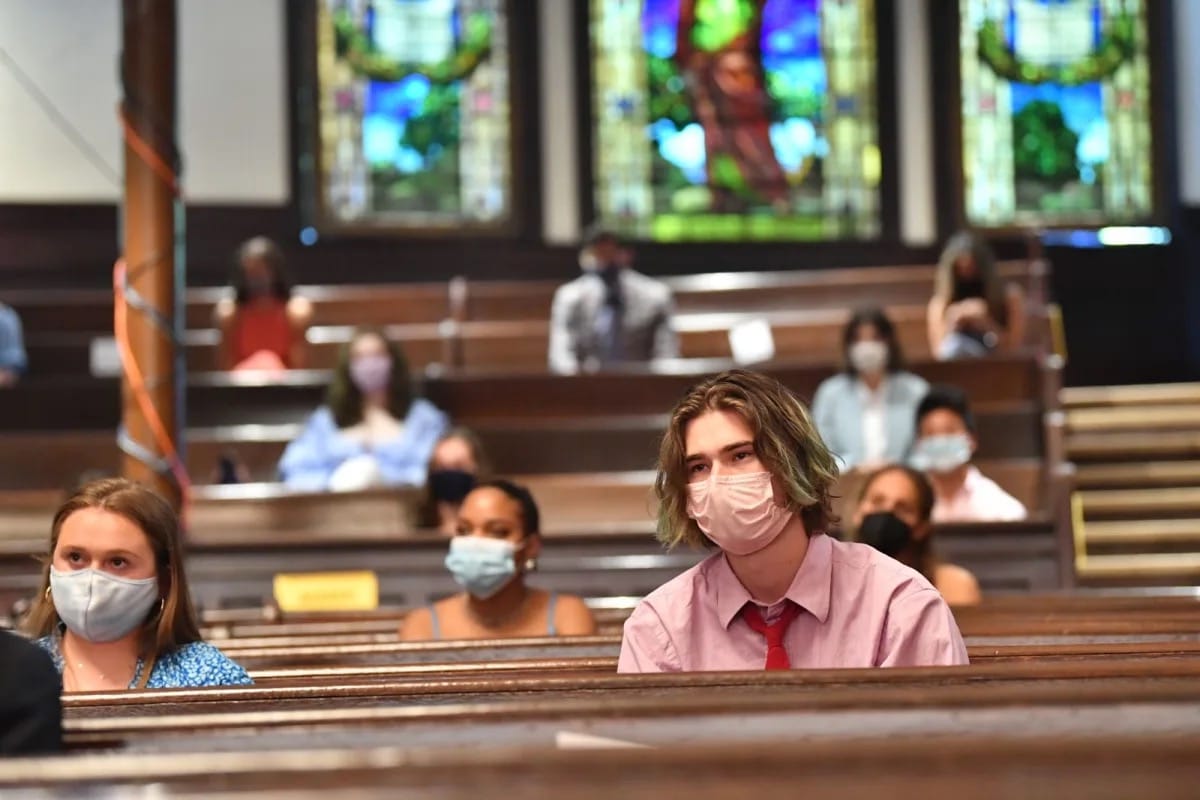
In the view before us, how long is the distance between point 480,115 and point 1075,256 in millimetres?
3705

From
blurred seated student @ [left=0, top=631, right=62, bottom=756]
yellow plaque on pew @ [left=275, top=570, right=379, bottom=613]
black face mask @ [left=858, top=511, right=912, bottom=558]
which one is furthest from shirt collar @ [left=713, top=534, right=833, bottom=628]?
yellow plaque on pew @ [left=275, top=570, right=379, bottom=613]

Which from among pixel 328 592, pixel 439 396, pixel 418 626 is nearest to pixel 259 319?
pixel 439 396

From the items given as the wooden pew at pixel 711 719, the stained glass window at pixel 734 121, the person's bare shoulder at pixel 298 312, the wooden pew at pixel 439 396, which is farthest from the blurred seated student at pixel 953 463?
the stained glass window at pixel 734 121

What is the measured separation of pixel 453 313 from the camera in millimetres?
9344

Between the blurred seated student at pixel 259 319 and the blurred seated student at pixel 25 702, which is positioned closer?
the blurred seated student at pixel 25 702

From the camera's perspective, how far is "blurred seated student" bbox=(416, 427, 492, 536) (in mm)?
5566

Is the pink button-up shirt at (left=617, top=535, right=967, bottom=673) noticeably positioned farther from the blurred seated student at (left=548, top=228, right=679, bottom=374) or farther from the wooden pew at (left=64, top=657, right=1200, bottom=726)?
the blurred seated student at (left=548, top=228, right=679, bottom=374)

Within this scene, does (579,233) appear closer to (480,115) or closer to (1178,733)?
(480,115)

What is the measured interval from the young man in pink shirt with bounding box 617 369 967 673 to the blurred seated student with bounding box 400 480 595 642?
4.82ft

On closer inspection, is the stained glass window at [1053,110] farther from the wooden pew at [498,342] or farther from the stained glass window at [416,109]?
the stained glass window at [416,109]

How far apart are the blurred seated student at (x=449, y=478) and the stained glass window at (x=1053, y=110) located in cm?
612

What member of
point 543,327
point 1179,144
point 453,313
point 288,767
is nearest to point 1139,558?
point 543,327

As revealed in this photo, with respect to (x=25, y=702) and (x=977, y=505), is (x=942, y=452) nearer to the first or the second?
(x=977, y=505)

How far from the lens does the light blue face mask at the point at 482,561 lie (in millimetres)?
3850
